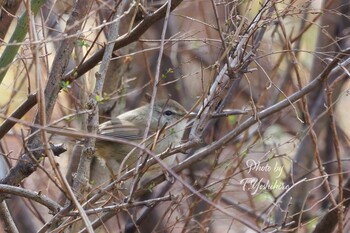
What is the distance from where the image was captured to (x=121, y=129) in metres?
4.93

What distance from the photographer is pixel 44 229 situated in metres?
2.91

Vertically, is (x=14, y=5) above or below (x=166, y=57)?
above

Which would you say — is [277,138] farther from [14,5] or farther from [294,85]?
[14,5]

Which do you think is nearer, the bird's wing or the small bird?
the small bird

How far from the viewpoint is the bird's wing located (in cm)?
473

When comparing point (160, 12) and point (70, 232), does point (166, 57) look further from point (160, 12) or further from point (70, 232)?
point (70, 232)

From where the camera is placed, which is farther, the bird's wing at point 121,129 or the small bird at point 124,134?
the bird's wing at point 121,129

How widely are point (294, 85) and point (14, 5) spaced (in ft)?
7.92

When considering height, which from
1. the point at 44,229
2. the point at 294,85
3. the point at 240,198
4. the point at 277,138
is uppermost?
the point at 44,229

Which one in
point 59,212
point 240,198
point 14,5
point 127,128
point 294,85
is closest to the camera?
point 59,212

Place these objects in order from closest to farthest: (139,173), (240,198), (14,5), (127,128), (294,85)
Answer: (139,173) < (14,5) < (127,128) < (294,85) < (240,198)

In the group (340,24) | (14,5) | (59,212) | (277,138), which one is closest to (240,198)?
(277,138)

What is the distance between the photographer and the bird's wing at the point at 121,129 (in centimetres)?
473

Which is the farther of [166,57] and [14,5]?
[166,57]
